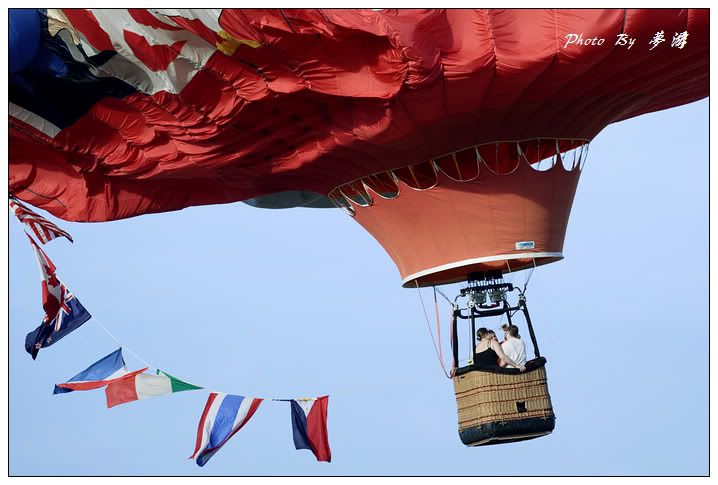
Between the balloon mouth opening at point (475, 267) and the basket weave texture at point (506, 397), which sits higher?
the balloon mouth opening at point (475, 267)

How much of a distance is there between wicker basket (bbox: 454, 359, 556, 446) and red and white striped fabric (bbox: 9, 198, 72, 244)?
24.6 ft

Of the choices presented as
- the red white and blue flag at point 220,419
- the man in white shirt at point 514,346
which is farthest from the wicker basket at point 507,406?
the red white and blue flag at point 220,419

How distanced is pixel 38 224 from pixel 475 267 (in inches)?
290

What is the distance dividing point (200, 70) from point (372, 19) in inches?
109

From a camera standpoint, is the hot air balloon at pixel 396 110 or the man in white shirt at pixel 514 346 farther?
the man in white shirt at pixel 514 346

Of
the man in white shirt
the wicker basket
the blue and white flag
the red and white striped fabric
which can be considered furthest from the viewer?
the red and white striped fabric

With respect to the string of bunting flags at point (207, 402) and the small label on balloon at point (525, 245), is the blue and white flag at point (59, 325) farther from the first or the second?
the small label on balloon at point (525, 245)

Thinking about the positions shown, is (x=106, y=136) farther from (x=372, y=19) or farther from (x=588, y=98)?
(x=588, y=98)

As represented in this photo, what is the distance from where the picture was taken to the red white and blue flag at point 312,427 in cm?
2006

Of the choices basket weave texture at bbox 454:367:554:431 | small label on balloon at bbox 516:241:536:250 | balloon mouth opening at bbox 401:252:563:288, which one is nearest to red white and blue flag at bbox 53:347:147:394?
balloon mouth opening at bbox 401:252:563:288

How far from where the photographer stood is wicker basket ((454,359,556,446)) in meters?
19.2

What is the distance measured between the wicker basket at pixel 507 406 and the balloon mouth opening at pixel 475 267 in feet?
5.43

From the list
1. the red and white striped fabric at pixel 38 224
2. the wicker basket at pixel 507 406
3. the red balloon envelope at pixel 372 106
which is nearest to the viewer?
the red balloon envelope at pixel 372 106

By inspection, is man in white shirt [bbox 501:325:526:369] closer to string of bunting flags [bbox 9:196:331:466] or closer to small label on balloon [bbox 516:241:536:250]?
small label on balloon [bbox 516:241:536:250]
